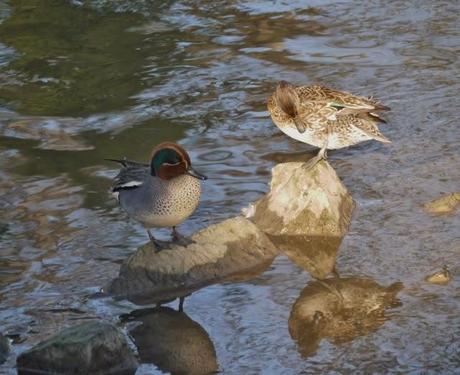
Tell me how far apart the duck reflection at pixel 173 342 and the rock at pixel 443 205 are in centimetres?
217

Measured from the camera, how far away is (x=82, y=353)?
238 inches

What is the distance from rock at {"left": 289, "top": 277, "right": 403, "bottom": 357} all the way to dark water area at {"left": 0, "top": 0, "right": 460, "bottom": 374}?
64 mm

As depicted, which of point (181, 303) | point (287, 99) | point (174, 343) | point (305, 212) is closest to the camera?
point (174, 343)

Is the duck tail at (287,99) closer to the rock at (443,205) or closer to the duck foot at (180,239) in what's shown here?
the rock at (443,205)

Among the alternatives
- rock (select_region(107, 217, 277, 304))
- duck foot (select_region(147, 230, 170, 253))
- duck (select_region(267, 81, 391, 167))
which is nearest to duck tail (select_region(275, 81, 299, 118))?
duck (select_region(267, 81, 391, 167))

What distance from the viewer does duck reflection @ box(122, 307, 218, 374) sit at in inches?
246

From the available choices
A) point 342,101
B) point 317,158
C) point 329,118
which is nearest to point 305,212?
point 317,158

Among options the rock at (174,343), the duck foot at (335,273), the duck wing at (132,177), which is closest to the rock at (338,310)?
the duck foot at (335,273)

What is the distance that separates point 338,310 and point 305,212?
1.26m

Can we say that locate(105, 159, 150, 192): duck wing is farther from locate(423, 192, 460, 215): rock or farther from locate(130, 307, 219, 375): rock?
locate(423, 192, 460, 215): rock

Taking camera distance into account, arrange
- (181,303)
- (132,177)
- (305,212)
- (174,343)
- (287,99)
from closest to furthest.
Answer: (174,343) < (181,303) < (132,177) < (305,212) < (287,99)

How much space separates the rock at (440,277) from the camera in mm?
6980

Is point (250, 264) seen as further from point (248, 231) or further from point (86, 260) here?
point (86, 260)

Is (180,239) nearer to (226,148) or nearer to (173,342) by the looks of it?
(173,342)
